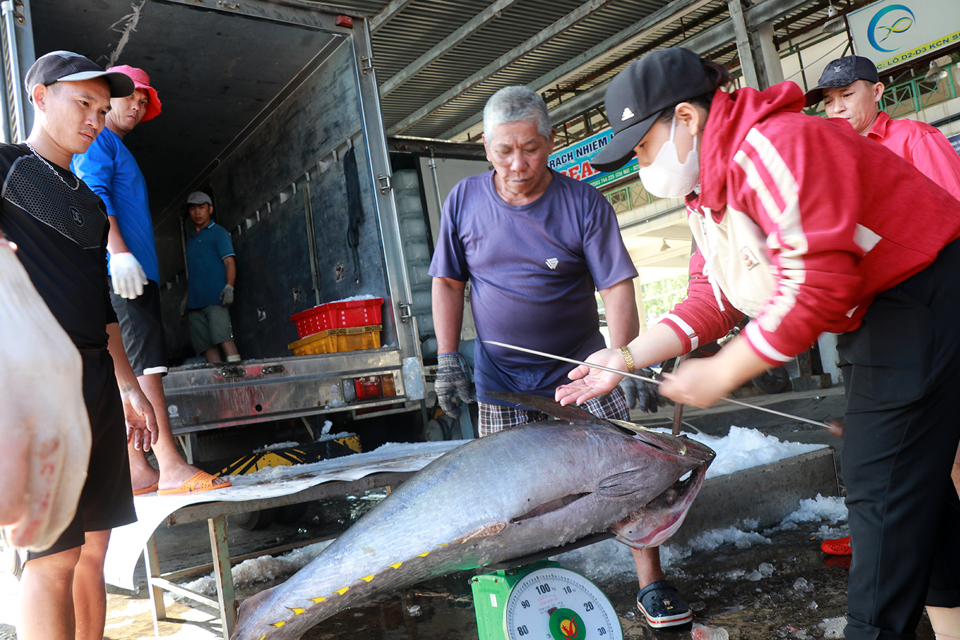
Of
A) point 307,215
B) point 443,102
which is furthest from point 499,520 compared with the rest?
point 443,102

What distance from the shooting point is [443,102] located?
11.3 meters

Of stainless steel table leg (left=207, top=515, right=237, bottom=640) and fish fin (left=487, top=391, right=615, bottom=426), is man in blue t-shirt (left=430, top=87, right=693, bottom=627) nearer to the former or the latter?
fish fin (left=487, top=391, right=615, bottom=426)

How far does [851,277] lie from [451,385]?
1.66m

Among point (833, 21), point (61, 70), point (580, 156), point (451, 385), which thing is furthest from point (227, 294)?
point (833, 21)

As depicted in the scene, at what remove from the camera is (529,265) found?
2.49 meters

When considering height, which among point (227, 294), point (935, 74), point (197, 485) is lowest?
point (197, 485)

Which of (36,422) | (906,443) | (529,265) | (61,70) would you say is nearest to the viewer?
(36,422)

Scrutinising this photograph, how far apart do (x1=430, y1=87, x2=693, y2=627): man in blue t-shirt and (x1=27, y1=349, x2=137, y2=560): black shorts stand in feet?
3.85

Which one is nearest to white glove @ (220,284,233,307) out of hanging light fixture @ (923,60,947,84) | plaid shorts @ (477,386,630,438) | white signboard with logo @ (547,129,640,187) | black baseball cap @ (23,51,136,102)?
plaid shorts @ (477,386,630,438)

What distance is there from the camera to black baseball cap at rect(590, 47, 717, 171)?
133 cm

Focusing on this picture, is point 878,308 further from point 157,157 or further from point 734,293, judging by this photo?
point 157,157

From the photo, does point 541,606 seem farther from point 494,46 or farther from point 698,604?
point 494,46

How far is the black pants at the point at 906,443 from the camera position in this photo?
1275 mm

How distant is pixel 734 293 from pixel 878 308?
0.27 metres
